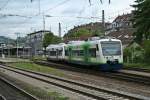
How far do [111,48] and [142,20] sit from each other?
8.94 metres

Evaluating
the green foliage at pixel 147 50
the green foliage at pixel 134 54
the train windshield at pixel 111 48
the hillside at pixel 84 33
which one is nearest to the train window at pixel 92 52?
the train windshield at pixel 111 48

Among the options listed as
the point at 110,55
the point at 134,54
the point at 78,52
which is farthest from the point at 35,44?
the point at 110,55

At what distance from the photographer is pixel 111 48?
35.4 meters

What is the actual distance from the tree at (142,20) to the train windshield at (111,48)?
7395mm

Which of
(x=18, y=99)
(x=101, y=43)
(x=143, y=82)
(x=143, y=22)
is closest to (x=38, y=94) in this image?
(x=18, y=99)

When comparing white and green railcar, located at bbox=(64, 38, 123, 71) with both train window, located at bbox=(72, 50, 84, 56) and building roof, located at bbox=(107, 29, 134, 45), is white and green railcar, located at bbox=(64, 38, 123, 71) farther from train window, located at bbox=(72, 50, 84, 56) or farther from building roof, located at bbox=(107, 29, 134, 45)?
building roof, located at bbox=(107, 29, 134, 45)

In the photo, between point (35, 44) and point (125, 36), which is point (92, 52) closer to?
point (125, 36)

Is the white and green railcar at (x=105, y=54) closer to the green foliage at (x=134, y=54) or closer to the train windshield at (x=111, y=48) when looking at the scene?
the train windshield at (x=111, y=48)

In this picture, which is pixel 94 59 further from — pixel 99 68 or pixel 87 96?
pixel 87 96

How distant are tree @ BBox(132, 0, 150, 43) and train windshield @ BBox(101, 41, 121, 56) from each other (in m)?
7.40

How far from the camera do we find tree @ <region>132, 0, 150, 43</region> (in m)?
42.1

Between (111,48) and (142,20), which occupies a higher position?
(142,20)

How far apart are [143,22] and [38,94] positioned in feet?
82.0

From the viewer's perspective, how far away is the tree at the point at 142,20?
138 feet
